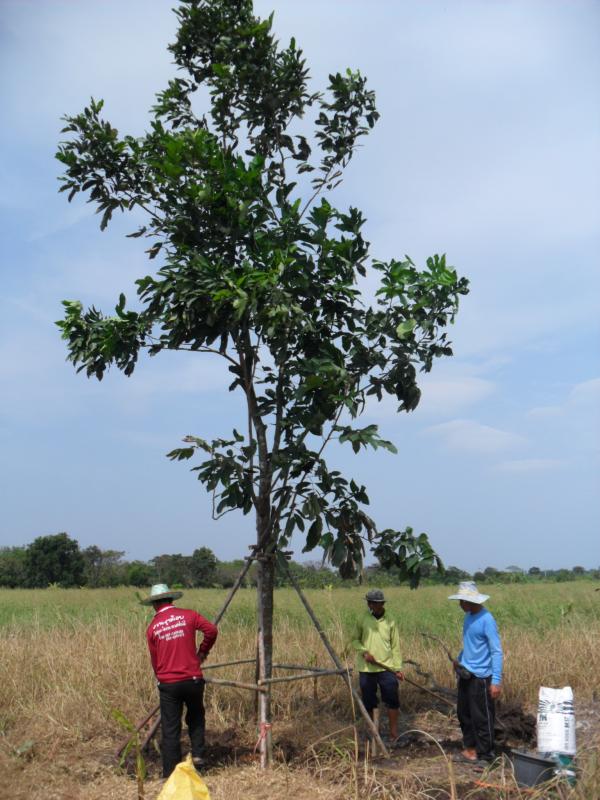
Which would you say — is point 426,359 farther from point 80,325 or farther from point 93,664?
point 93,664

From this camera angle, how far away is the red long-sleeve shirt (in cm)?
613

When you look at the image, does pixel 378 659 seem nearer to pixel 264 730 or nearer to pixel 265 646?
pixel 265 646

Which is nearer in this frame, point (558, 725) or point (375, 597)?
point (558, 725)

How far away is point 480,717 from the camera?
21.7 ft

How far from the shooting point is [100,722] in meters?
7.44

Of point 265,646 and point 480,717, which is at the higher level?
point 265,646

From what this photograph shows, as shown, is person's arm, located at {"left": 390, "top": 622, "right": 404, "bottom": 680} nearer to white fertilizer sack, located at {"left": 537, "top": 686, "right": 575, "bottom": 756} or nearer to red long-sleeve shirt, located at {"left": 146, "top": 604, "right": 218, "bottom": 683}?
white fertilizer sack, located at {"left": 537, "top": 686, "right": 575, "bottom": 756}

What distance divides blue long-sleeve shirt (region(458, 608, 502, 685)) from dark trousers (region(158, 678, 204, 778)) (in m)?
2.30

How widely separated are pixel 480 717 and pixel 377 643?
1164mm

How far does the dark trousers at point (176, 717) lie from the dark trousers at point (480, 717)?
228 centimetres

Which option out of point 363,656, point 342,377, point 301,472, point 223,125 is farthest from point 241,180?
point 363,656

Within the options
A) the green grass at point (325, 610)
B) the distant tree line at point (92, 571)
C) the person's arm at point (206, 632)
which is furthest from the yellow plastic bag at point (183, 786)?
the distant tree line at point (92, 571)

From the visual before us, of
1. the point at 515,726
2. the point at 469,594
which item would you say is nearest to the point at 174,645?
the point at 469,594

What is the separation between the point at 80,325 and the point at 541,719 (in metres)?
4.99
